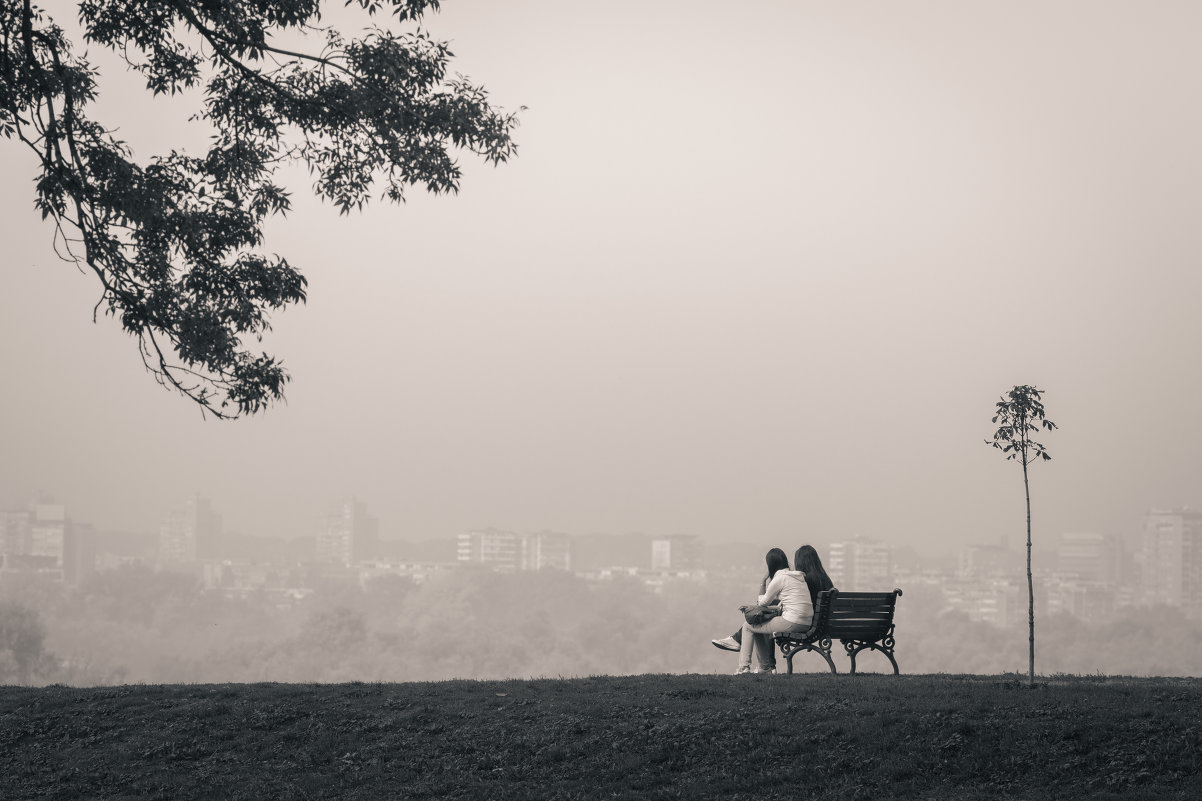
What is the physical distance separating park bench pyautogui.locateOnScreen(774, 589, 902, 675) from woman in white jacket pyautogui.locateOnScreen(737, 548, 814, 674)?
0.12 meters

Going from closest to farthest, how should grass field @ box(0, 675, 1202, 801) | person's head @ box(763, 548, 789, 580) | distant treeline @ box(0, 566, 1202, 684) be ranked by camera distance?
grass field @ box(0, 675, 1202, 801) → person's head @ box(763, 548, 789, 580) → distant treeline @ box(0, 566, 1202, 684)

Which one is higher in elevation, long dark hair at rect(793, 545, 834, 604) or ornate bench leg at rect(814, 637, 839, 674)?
long dark hair at rect(793, 545, 834, 604)

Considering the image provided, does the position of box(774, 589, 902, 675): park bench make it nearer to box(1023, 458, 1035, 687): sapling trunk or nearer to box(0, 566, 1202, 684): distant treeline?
box(1023, 458, 1035, 687): sapling trunk

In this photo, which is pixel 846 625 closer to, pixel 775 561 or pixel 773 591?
pixel 773 591

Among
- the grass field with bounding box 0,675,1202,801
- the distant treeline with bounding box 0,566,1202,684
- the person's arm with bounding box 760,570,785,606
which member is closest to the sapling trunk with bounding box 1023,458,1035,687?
the grass field with bounding box 0,675,1202,801

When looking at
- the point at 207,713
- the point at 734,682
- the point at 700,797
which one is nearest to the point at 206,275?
the point at 207,713

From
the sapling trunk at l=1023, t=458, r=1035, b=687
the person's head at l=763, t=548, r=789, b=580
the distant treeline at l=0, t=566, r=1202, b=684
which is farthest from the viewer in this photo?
the distant treeline at l=0, t=566, r=1202, b=684

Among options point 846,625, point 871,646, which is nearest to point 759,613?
point 846,625

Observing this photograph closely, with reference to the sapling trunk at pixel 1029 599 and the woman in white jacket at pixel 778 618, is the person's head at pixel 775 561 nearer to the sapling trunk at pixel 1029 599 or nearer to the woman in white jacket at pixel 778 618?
the woman in white jacket at pixel 778 618

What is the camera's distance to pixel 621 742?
1057 cm

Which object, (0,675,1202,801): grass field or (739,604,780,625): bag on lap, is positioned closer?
(0,675,1202,801): grass field

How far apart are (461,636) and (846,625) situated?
151m

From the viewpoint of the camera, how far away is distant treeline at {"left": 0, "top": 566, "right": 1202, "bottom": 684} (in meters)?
135

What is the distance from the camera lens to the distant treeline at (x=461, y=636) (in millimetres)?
135125
